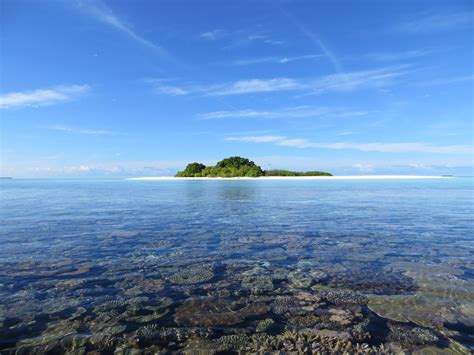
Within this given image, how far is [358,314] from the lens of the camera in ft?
22.7

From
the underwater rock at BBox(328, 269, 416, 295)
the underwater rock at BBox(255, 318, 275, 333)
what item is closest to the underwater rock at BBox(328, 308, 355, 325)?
the underwater rock at BBox(255, 318, 275, 333)

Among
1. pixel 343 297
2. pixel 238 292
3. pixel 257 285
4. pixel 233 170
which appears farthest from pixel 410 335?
pixel 233 170

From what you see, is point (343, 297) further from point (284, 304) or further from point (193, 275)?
point (193, 275)

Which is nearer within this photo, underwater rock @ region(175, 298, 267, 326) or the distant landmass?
underwater rock @ region(175, 298, 267, 326)

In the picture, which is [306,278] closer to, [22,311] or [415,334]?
[415,334]

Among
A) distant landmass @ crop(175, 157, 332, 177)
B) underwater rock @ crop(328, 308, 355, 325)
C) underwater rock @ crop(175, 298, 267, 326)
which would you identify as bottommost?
underwater rock @ crop(175, 298, 267, 326)

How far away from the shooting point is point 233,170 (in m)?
150

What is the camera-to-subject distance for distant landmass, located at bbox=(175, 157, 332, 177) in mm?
149375

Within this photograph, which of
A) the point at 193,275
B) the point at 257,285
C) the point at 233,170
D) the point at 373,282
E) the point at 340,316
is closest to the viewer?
the point at 340,316

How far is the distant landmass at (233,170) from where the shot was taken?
149m

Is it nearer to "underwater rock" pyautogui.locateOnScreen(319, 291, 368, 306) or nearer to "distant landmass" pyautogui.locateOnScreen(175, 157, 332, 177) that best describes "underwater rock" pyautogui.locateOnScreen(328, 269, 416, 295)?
"underwater rock" pyautogui.locateOnScreen(319, 291, 368, 306)

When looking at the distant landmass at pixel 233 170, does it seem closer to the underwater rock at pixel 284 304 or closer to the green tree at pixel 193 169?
the green tree at pixel 193 169

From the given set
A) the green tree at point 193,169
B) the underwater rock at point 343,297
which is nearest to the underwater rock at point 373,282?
the underwater rock at point 343,297

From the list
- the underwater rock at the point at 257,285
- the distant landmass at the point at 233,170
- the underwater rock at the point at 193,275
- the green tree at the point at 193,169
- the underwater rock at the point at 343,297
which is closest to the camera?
the underwater rock at the point at 343,297
